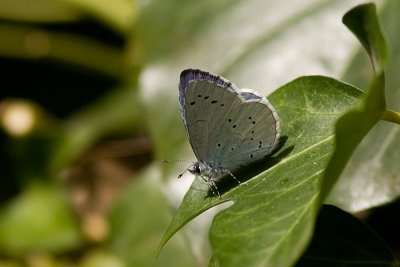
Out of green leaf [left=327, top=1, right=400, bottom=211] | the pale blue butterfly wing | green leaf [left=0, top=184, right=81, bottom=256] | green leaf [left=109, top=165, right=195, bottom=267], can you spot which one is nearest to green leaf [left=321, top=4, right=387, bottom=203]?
the pale blue butterfly wing

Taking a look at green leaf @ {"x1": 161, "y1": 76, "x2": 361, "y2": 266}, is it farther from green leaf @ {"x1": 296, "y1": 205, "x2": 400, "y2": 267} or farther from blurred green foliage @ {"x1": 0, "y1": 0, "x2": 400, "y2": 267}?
blurred green foliage @ {"x1": 0, "y1": 0, "x2": 400, "y2": 267}

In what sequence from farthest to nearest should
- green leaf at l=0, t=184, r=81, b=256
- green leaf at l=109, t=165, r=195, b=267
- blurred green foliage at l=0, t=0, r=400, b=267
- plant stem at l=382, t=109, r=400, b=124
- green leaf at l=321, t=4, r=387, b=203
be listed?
1. green leaf at l=0, t=184, r=81, b=256
2. green leaf at l=109, t=165, r=195, b=267
3. blurred green foliage at l=0, t=0, r=400, b=267
4. plant stem at l=382, t=109, r=400, b=124
5. green leaf at l=321, t=4, r=387, b=203

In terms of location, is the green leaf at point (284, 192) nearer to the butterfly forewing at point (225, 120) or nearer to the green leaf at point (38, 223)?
the butterfly forewing at point (225, 120)

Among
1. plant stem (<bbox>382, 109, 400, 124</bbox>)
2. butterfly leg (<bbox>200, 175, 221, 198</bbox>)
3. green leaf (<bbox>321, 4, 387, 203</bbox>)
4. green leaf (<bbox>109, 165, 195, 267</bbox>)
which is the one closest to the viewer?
green leaf (<bbox>321, 4, 387, 203</bbox>)

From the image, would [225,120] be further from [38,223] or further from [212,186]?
[38,223]

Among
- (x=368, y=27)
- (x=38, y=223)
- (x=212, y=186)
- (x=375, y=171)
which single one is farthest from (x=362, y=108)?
(x=38, y=223)

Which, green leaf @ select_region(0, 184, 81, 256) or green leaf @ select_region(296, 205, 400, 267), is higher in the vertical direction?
green leaf @ select_region(0, 184, 81, 256)
